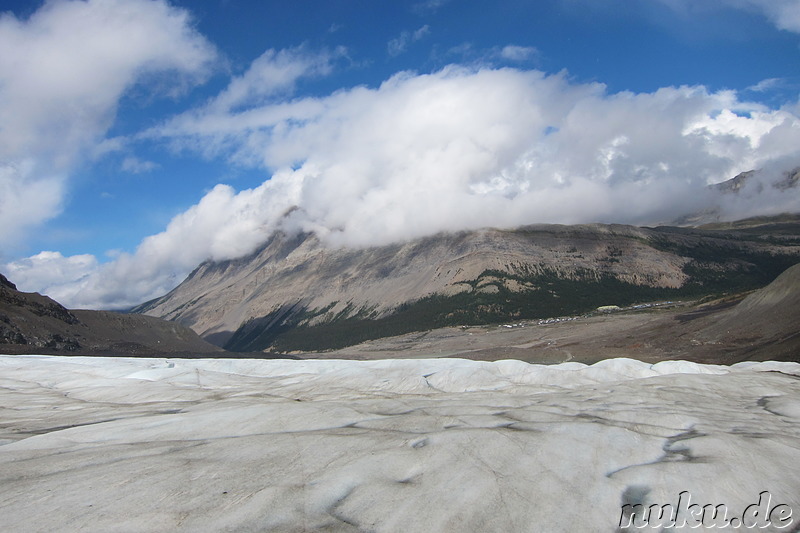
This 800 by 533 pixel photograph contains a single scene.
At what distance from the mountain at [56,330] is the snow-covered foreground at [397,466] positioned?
Answer: 86218mm

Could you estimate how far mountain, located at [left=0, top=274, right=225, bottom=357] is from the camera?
334ft

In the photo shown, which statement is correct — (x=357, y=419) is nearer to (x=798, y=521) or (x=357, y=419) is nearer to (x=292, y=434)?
(x=292, y=434)

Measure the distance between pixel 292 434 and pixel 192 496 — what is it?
5907 millimetres

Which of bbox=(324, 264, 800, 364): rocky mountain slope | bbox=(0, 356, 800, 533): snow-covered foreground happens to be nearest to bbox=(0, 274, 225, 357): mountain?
bbox=(0, 356, 800, 533): snow-covered foreground

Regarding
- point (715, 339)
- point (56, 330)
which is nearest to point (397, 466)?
point (715, 339)

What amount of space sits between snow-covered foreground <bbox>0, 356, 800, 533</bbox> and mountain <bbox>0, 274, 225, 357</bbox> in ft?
283

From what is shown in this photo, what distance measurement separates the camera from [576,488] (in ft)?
44.3

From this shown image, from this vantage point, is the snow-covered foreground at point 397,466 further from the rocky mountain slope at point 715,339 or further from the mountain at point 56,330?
the mountain at point 56,330

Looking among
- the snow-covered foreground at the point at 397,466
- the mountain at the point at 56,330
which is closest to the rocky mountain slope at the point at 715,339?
the snow-covered foreground at the point at 397,466

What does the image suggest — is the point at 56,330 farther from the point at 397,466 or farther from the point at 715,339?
the point at 715,339

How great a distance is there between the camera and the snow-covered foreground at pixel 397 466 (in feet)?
38.9

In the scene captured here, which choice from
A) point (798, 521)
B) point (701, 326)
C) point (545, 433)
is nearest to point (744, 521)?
point (798, 521)

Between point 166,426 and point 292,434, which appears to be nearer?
point 292,434

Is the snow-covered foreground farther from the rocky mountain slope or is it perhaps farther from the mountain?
the mountain
